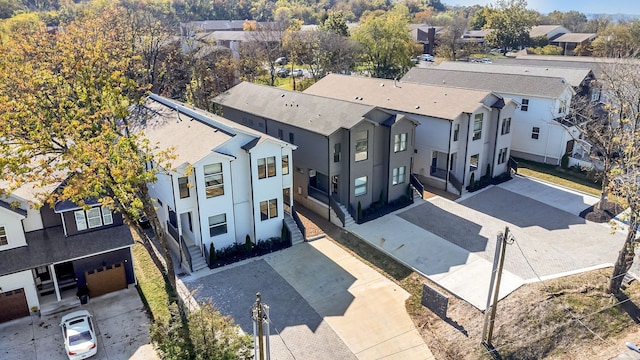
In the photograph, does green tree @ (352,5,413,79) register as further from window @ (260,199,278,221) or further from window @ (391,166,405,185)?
window @ (260,199,278,221)

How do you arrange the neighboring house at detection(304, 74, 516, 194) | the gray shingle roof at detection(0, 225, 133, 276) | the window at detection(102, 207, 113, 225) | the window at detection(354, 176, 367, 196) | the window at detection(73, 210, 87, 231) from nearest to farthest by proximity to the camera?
the gray shingle roof at detection(0, 225, 133, 276) → the window at detection(73, 210, 87, 231) → the window at detection(102, 207, 113, 225) → the window at detection(354, 176, 367, 196) → the neighboring house at detection(304, 74, 516, 194)

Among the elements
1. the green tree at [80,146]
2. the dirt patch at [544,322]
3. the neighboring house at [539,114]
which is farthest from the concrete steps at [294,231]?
the neighboring house at [539,114]

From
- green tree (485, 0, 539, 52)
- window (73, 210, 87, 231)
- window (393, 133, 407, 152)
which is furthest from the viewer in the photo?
green tree (485, 0, 539, 52)

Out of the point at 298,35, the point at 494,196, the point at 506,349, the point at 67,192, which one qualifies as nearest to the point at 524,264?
the point at 506,349

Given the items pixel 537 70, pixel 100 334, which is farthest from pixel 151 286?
pixel 537 70

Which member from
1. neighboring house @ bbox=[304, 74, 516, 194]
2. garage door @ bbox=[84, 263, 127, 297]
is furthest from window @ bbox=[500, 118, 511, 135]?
garage door @ bbox=[84, 263, 127, 297]

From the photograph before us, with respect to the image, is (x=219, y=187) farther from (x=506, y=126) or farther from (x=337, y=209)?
(x=506, y=126)
